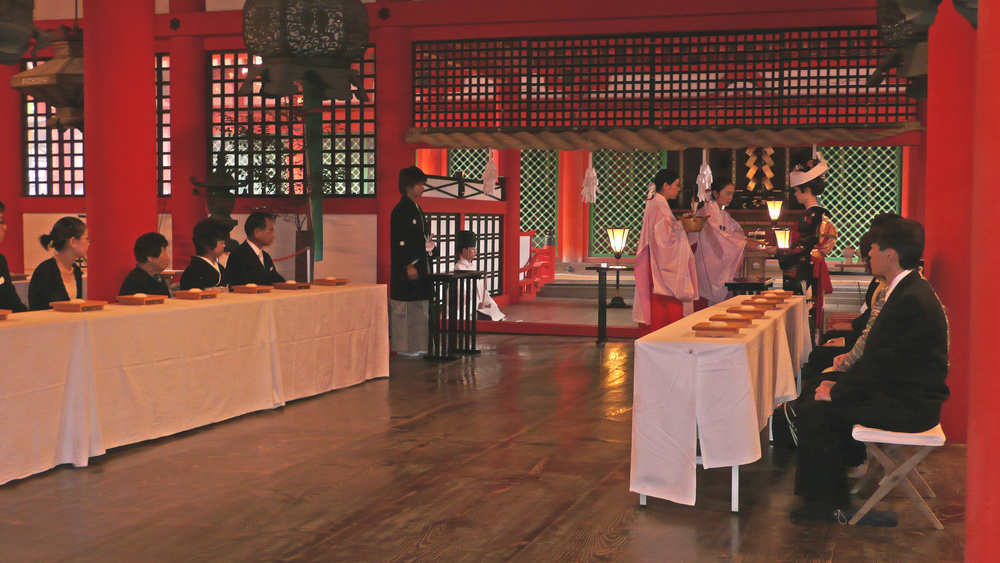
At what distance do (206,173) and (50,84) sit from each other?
3.50m

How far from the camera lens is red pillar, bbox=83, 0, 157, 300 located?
20.0ft

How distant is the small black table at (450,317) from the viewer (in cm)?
727

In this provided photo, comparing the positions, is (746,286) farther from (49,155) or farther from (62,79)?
(49,155)

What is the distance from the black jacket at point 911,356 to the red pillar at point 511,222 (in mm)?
8217

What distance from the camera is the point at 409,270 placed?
7199 millimetres

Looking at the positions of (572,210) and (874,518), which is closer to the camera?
(874,518)

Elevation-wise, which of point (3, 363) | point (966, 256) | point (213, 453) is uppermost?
point (966, 256)

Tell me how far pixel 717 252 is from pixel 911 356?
3.74 meters

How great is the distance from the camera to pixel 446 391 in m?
5.89

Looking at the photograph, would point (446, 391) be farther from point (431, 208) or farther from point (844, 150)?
point (844, 150)

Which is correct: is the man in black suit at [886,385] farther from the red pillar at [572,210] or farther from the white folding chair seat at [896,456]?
the red pillar at [572,210]

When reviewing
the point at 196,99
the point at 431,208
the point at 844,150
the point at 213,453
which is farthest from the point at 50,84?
the point at 844,150

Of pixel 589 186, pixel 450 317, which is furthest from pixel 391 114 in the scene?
pixel 589 186

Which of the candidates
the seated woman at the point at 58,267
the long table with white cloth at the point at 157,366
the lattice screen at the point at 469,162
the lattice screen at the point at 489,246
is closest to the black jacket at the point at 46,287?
the seated woman at the point at 58,267
